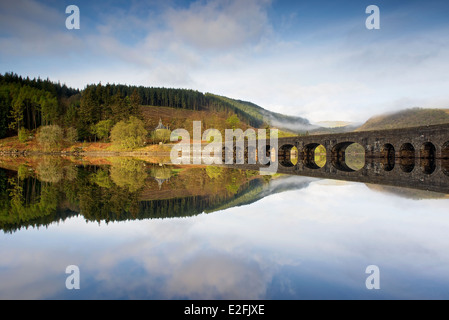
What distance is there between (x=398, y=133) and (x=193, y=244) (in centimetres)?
2917

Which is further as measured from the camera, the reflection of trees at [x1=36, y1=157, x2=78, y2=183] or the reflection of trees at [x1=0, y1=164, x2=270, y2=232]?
the reflection of trees at [x1=36, y1=157, x2=78, y2=183]

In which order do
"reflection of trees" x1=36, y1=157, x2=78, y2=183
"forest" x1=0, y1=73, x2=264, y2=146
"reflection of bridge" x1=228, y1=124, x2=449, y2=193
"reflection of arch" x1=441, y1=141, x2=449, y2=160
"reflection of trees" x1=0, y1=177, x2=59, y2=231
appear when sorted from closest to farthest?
"reflection of trees" x1=0, y1=177, x2=59, y2=231, "reflection of trees" x1=36, y1=157, x2=78, y2=183, "reflection of bridge" x1=228, y1=124, x2=449, y2=193, "reflection of arch" x1=441, y1=141, x2=449, y2=160, "forest" x1=0, y1=73, x2=264, y2=146

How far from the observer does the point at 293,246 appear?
544cm

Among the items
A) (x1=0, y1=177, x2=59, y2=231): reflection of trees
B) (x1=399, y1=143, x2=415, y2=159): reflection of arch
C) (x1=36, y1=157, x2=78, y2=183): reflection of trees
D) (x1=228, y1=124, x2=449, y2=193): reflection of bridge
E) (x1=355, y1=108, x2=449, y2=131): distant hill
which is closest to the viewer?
(x1=0, y1=177, x2=59, y2=231): reflection of trees

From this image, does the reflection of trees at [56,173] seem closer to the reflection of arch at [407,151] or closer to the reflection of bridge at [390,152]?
the reflection of bridge at [390,152]

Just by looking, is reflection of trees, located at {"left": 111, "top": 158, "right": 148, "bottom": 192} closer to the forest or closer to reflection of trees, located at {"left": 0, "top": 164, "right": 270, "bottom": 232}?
reflection of trees, located at {"left": 0, "top": 164, "right": 270, "bottom": 232}

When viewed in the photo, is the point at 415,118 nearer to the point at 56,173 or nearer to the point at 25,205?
the point at 56,173

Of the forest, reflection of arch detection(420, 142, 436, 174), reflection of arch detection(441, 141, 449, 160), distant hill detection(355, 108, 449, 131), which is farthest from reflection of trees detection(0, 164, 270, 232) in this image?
distant hill detection(355, 108, 449, 131)

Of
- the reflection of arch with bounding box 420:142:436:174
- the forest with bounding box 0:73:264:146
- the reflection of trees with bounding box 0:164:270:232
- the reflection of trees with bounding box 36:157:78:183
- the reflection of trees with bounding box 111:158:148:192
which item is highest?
the forest with bounding box 0:73:264:146

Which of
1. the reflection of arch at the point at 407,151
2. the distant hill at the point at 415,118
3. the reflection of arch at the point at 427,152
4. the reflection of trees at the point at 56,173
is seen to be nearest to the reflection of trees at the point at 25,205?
the reflection of trees at the point at 56,173

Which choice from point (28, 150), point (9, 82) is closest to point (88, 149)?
point (28, 150)

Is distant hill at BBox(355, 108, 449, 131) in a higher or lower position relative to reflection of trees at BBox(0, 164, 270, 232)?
higher

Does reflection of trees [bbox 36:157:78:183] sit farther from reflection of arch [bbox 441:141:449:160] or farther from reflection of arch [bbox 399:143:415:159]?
reflection of arch [bbox 399:143:415:159]

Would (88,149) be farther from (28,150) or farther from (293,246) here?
(293,246)
